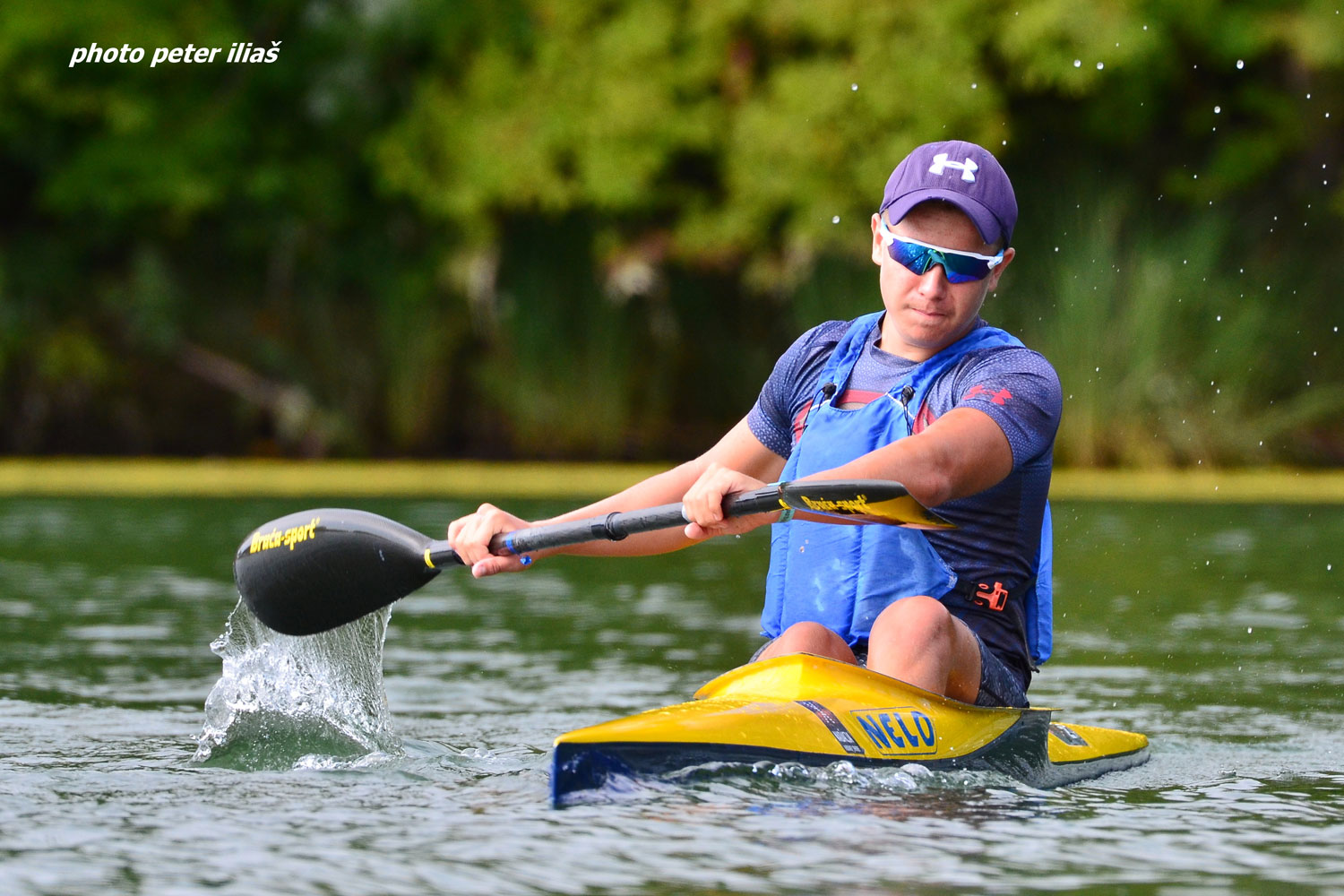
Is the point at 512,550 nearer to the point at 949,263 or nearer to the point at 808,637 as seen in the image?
the point at 808,637

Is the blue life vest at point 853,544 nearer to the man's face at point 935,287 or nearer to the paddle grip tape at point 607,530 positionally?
the man's face at point 935,287

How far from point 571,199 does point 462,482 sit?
398cm

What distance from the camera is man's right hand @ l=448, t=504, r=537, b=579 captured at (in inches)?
163

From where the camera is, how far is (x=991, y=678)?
409cm

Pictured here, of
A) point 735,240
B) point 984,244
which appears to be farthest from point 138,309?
point 984,244

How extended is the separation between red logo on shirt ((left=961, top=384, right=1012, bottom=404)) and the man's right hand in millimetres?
1008

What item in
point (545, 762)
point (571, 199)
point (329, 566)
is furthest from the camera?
point (571, 199)

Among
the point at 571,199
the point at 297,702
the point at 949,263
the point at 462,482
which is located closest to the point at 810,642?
the point at 949,263

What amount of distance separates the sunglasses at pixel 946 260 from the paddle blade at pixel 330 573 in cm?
135

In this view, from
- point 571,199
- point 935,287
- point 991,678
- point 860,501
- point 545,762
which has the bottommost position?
point 545,762

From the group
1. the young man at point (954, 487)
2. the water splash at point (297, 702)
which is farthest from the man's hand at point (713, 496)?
the water splash at point (297, 702)

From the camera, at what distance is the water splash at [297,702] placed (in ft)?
14.4

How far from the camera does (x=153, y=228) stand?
18.2 m

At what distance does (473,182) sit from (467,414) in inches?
90.7
